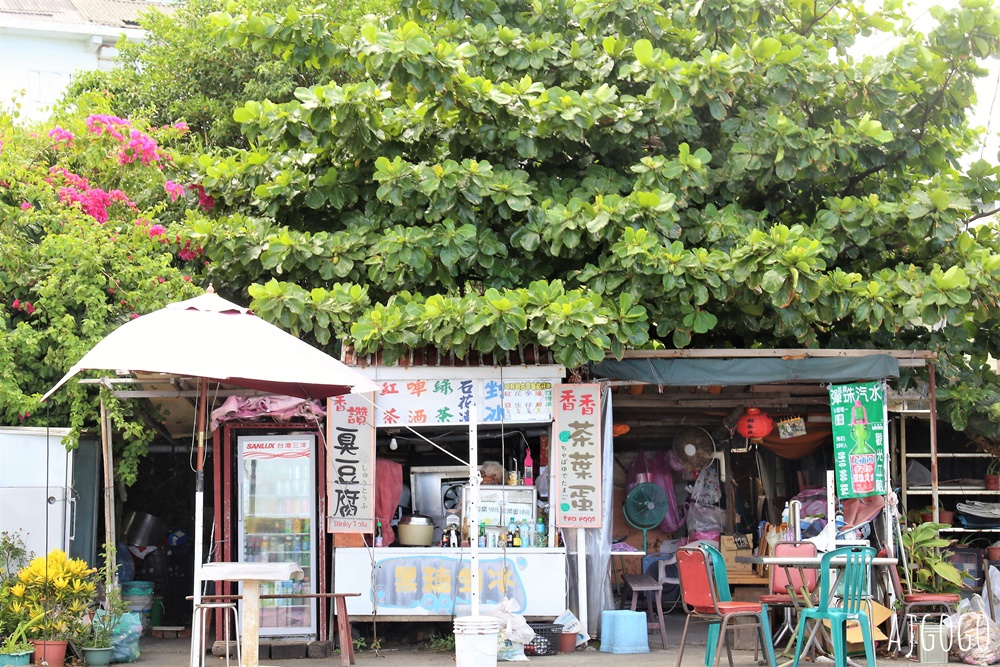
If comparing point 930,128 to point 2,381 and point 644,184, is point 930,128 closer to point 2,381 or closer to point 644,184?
point 644,184

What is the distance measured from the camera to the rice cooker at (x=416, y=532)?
33.4ft

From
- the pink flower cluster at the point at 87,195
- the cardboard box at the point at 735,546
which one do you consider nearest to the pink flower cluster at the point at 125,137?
the pink flower cluster at the point at 87,195

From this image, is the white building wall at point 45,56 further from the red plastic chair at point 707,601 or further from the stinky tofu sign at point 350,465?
the red plastic chair at point 707,601

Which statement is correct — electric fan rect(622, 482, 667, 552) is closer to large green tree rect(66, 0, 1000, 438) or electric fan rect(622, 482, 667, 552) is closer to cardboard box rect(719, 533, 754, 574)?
cardboard box rect(719, 533, 754, 574)

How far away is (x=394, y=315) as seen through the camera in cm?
925

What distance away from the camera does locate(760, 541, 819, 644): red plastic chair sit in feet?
28.8

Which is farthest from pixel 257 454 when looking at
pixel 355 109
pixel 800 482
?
pixel 800 482

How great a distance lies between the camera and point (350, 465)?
32.6 ft

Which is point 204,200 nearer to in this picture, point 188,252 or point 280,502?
point 188,252

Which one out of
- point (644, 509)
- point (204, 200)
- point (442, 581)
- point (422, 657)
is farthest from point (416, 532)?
point (204, 200)

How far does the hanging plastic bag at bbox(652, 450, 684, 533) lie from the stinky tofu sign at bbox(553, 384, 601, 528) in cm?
357

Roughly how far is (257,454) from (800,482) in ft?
22.5

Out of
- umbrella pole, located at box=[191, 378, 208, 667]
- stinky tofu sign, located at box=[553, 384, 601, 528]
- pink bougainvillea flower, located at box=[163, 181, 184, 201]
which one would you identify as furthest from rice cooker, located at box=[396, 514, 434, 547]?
pink bougainvillea flower, located at box=[163, 181, 184, 201]

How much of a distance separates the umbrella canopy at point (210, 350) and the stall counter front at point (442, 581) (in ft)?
9.20
